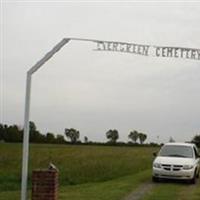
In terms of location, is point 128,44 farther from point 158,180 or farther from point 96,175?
point 96,175

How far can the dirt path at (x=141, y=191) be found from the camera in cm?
1975

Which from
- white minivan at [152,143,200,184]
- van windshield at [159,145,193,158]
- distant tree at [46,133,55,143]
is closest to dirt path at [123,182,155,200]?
white minivan at [152,143,200,184]

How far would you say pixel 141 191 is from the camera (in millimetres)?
21609

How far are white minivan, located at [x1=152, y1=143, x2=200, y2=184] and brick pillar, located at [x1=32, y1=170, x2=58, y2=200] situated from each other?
38.7ft

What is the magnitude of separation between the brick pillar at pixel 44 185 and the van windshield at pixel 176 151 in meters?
12.9

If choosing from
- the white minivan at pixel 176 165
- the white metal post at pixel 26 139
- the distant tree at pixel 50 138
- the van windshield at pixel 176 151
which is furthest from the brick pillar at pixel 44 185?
the distant tree at pixel 50 138

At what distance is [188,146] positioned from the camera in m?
26.5

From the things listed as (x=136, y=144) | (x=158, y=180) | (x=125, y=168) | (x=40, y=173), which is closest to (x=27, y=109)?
(x=40, y=173)

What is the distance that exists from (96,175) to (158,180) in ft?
15.8

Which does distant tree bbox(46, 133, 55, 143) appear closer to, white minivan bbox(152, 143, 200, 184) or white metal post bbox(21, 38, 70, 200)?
white minivan bbox(152, 143, 200, 184)

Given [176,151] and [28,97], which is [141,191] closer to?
[176,151]

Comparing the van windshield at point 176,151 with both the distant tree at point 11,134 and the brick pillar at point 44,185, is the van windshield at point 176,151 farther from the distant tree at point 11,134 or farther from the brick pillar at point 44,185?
the distant tree at point 11,134

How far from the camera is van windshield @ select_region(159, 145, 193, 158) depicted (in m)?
25.8

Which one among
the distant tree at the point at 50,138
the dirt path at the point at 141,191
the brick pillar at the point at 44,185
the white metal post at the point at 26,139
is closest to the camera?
the brick pillar at the point at 44,185
